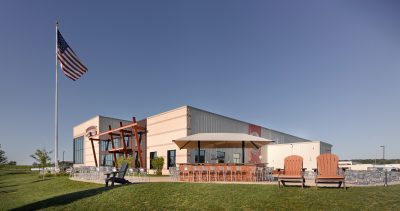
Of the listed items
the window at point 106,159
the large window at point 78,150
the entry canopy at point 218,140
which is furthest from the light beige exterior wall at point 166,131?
the large window at point 78,150

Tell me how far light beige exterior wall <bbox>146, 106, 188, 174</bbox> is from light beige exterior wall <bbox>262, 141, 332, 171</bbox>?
11734 mm

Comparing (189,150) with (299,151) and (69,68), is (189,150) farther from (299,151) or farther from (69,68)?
(299,151)

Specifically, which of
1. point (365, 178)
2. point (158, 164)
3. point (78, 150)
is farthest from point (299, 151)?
point (78, 150)

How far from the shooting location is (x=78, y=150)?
46.3 metres

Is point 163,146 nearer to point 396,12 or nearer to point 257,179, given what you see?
point 257,179

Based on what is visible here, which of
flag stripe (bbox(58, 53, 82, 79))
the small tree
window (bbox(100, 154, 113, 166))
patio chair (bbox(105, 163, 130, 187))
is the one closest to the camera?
patio chair (bbox(105, 163, 130, 187))

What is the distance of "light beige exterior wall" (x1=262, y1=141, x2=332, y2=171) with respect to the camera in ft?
95.1

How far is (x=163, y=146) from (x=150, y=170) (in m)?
3.17

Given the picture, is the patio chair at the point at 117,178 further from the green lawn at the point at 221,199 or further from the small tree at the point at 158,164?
the small tree at the point at 158,164

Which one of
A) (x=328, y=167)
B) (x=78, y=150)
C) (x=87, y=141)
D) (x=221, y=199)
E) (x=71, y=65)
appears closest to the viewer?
(x=221, y=199)

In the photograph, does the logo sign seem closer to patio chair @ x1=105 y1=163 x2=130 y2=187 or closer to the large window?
the large window

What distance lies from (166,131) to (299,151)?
1287cm

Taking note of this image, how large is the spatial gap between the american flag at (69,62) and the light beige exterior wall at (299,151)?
66.7 feet

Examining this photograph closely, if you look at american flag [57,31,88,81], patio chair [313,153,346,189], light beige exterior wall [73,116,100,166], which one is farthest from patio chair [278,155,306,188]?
light beige exterior wall [73,116,100,166]
